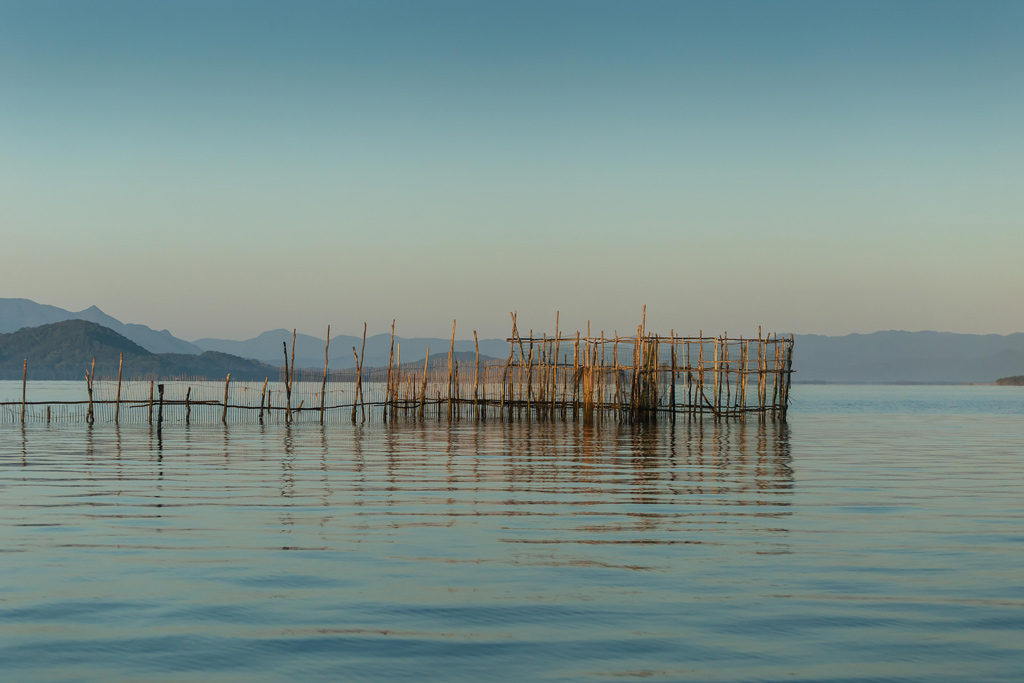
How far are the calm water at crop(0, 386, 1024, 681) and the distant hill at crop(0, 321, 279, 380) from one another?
448 feet

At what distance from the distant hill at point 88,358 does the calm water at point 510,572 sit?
137 metres

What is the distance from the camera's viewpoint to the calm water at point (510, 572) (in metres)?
5.74

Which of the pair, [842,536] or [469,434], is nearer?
[842,536]

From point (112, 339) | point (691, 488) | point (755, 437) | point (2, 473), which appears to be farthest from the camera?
point (112, 339)

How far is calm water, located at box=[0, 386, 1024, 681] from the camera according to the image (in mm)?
5738

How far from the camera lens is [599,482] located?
1389cm

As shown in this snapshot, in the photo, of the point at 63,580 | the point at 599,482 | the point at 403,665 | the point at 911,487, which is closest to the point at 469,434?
the point at 599,482

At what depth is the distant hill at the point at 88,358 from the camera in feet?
489

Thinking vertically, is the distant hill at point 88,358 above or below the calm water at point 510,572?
above

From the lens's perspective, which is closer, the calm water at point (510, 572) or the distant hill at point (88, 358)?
the calm water at point (510, 572)

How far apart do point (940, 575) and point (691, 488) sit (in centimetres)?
545

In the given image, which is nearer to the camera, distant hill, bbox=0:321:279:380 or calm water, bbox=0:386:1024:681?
calm water, bbox=0:386:1024:681

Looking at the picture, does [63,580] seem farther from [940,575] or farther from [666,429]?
[666,429]

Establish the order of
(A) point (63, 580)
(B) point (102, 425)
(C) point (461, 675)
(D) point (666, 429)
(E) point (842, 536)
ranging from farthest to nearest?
(B) point (102, 425), (D) point (666, 429), (E) point (842, 536), (A) point (63, 580), (C) point (461, 675)
